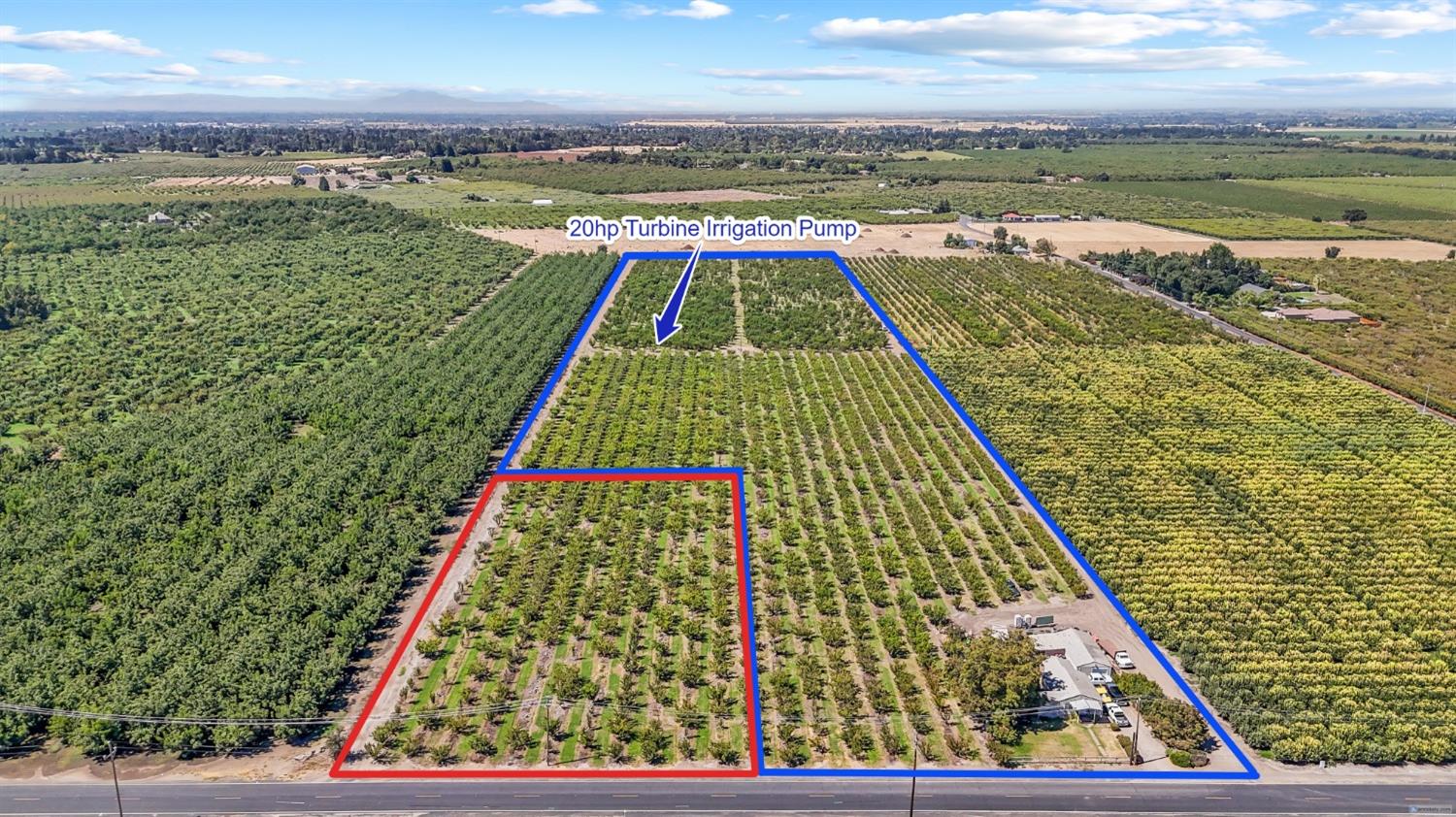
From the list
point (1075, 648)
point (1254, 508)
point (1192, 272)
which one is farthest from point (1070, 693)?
point (1192, 272)

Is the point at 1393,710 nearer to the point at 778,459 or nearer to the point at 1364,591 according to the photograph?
the point at 1364,591

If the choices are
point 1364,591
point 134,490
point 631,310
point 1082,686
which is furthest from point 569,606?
point 631,310

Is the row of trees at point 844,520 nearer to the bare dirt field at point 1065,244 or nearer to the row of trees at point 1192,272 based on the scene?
the row of trees at point 1192,272

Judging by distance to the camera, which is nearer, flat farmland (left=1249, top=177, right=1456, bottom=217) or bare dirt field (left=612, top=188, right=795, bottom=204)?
flat farmland (left=1249, top=177, right=1456, bottom=217)

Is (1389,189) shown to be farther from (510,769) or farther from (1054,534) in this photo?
(510,769)

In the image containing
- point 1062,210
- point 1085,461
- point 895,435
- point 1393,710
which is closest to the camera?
point 1393,710

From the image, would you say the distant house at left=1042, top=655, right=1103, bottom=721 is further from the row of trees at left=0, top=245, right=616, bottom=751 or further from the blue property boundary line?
the row of trees at left=0, top=245, right=616, bottom=751

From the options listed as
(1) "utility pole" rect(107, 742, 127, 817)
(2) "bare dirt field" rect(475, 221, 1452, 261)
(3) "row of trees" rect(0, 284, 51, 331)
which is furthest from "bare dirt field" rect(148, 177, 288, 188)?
(1) "utility pole" rect(107, 742, 127, 817)

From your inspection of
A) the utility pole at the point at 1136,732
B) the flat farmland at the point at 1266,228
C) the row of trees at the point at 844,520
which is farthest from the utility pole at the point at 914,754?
the flat farmland at the point at 1266,228
